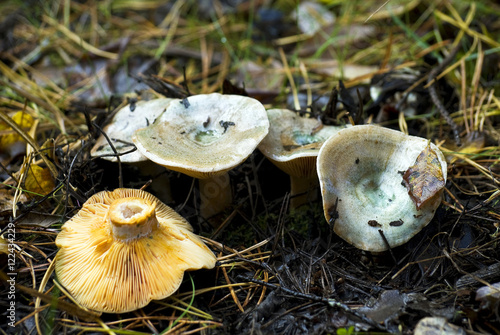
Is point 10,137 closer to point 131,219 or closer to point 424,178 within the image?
point 131,219

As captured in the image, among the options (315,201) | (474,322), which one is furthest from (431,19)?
(474,322)

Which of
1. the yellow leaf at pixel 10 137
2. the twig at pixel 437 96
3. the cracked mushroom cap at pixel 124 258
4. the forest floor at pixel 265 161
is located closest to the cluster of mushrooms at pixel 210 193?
the cracked mushroom cap at pixel 124 258

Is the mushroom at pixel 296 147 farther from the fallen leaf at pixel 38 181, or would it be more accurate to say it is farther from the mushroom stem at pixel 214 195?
the fallen leaf at pixel 38 181

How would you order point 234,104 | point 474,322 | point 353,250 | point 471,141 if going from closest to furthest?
point 474,322
point 353,250
point 234,104
point 471,141

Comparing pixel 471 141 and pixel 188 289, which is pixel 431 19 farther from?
pixel 188 289

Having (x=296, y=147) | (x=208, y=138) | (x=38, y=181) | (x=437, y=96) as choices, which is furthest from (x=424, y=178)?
(x=38, y=181)

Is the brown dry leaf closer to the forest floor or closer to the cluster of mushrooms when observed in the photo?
the cluster of mushrooms
